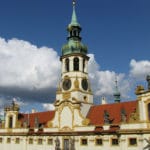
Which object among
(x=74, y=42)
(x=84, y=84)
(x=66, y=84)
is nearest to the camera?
(x=84, y=84)

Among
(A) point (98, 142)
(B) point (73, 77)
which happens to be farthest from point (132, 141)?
(B) point (73, 77)

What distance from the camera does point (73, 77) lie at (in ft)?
208

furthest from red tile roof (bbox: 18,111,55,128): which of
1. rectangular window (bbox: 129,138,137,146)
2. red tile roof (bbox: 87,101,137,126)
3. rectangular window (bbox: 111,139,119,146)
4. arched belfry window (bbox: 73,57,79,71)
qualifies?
rectangular window (bbox: 129,138,137,146)

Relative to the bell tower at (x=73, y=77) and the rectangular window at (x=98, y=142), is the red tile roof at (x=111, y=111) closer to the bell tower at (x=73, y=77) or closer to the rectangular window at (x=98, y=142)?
the bell tower at (x=73, y=77)

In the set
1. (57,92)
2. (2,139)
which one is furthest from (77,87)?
(2,139)

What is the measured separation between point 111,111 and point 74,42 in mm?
17737

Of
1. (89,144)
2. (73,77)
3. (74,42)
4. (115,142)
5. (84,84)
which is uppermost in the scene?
(74,42)

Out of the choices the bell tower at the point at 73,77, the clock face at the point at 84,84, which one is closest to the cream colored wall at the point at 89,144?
the bell tower at the point at 73,77

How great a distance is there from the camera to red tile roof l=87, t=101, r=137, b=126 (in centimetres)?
5384

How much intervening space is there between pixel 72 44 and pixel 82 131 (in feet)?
64.5

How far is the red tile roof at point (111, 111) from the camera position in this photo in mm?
53844

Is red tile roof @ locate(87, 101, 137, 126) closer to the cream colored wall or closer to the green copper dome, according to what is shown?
the cream colored wall

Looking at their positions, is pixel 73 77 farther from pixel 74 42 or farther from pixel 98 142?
pixel 98 142

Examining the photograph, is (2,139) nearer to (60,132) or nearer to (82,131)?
(60,132)
